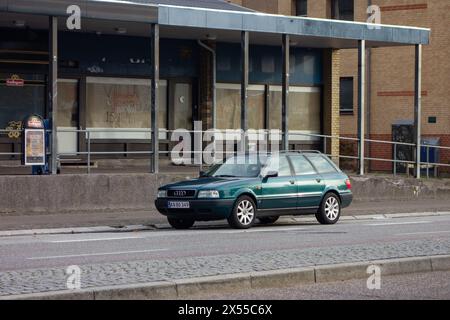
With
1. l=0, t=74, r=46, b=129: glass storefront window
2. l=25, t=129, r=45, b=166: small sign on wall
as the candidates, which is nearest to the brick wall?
l=0, t=74, r=46, b=129: glass storefront window

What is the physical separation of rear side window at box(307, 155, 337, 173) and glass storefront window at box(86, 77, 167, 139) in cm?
743

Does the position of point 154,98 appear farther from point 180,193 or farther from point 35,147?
point 180,193

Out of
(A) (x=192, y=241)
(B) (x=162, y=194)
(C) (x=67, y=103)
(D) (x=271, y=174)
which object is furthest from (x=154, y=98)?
(A) (x=192, y=241)

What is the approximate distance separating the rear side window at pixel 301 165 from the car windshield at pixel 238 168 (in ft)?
2.91

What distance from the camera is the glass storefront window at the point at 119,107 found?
2772cm

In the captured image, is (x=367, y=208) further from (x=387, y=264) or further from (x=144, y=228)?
(x=387, y=264)

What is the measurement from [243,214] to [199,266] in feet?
26.1

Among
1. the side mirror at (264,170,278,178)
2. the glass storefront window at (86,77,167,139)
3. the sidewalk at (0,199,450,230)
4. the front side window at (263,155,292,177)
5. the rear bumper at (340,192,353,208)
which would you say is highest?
the glass storefront window at (86,77,167,139)

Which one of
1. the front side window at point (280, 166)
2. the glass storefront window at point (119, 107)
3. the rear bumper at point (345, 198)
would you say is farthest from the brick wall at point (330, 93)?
the front side window at point (280, 166)

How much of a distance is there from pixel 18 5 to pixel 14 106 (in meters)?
4.85

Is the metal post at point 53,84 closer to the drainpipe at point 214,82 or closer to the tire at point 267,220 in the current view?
the tire at point 267,220

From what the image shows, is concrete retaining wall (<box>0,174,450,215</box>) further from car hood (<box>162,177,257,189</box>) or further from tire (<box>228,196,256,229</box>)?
tire (<box>228,196,256,229</box>)

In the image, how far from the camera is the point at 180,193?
19.5 meters

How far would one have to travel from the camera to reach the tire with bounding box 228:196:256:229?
63.8ft
